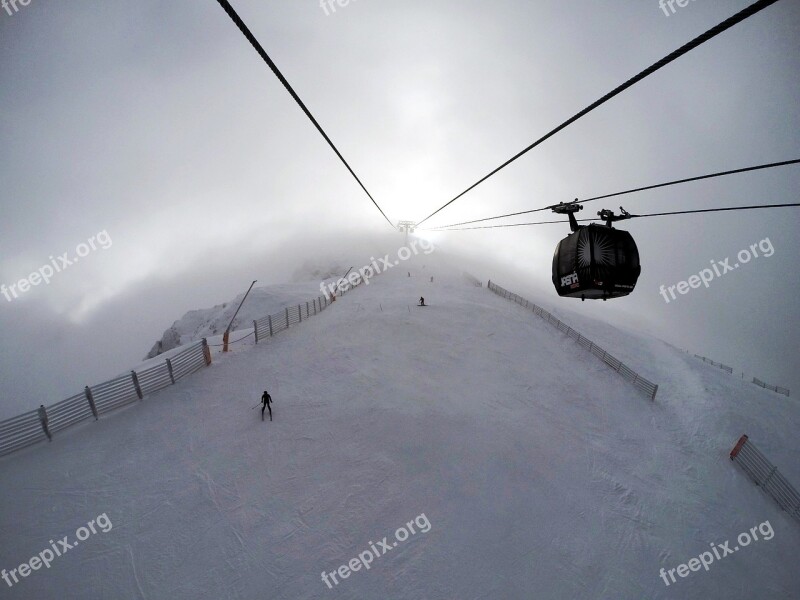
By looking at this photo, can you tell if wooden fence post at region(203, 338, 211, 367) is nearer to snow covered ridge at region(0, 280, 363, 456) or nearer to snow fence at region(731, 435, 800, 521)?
snow covered ridge at region(0, 280, 363, 456)

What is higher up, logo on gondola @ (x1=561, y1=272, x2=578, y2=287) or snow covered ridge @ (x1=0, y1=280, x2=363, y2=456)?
logo on gondola @ (x1=561, y1=272, x2=578, y2=287)

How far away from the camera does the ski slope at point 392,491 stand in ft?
29.5

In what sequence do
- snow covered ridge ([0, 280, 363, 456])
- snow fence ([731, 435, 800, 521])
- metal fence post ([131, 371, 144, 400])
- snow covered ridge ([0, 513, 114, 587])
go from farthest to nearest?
metal fence post ([131, 371, 144, 400])
snow fence ([731, 435, 800, 521])
snow covered ridge ([0, 280, 363, 456])
snow covered ridge ([0, 513, 114, 587])

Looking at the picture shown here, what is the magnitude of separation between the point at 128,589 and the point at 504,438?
13.2 m

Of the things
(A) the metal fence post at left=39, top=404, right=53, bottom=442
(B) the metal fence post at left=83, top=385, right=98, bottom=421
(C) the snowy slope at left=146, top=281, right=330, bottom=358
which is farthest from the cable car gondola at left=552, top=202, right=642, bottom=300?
(C) the snowy slope at left=146, top=281, right=330, bottom=358

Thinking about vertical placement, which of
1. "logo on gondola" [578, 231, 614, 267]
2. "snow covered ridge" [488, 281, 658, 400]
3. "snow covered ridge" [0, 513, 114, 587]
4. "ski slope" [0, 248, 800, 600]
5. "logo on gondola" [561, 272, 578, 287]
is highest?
"logo on gondola" [578, 231, 614, 267]

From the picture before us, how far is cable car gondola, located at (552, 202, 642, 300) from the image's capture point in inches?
384

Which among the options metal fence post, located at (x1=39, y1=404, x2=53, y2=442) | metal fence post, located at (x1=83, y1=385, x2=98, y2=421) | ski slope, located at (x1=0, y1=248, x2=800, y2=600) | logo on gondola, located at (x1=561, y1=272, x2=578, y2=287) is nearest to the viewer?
ski slope, located at (x1=0, y1=248, x2=800, y2=600)

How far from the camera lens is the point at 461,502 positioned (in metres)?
11.1

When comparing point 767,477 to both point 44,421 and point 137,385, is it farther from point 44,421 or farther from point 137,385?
point 44,421

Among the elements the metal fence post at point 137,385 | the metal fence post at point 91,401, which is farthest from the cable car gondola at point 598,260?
the metal fence post at point 91,401

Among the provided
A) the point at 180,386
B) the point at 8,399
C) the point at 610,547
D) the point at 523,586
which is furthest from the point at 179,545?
the point at 8,399

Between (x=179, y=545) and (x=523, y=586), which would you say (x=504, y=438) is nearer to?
(x=523, y=586)

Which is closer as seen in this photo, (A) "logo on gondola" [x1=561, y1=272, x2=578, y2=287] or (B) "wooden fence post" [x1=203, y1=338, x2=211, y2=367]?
(A) "logo on gondola" [x1=561, y1=272, x2=578, y2=287]
